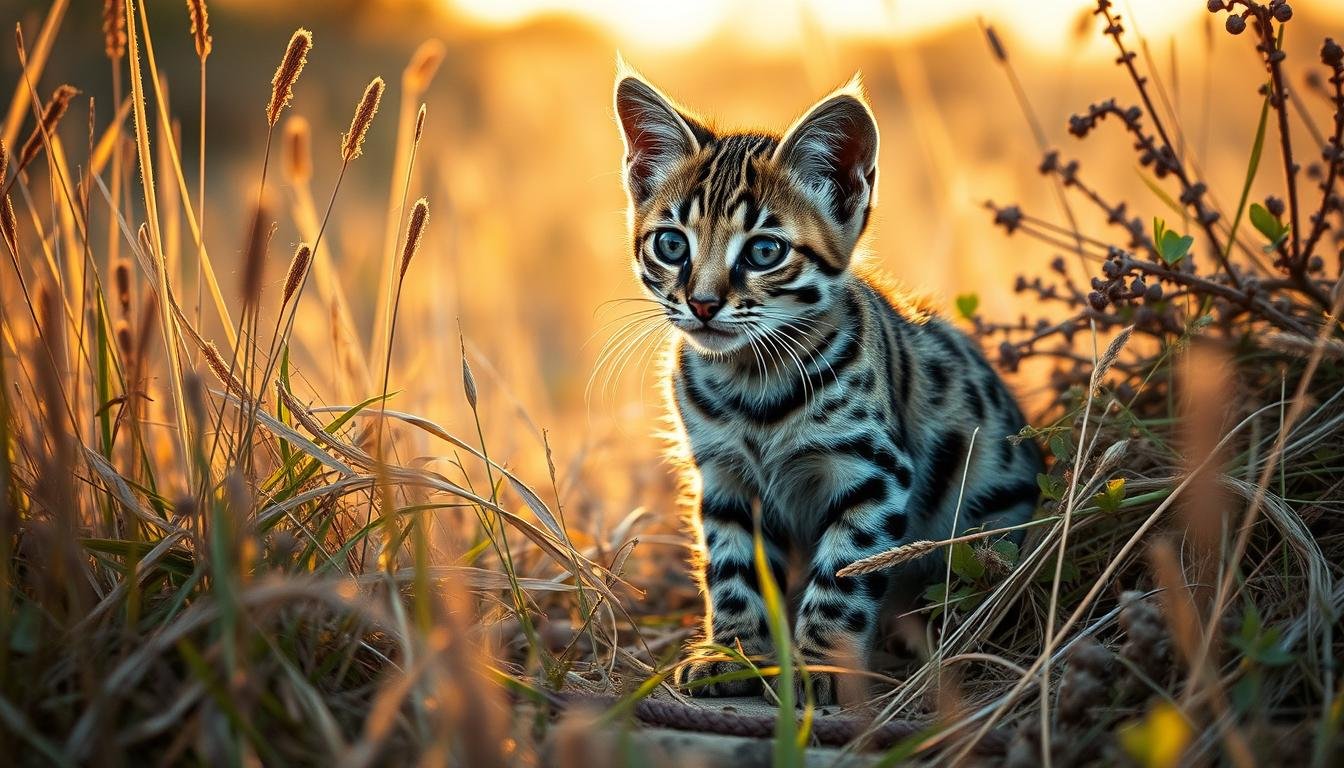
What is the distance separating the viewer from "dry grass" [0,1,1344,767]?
155 centimetres

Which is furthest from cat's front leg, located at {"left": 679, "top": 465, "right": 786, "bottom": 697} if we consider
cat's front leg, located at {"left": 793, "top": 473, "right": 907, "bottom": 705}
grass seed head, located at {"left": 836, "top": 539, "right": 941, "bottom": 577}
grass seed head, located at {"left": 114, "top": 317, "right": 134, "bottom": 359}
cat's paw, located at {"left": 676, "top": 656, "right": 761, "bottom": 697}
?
grass seed head, located at {"left": 114, "top": 317, "right": 134, "bottom": 359}

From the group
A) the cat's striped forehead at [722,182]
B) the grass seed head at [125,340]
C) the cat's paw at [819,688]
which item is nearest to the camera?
the grass seed head at [125,340]

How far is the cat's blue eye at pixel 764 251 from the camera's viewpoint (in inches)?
111

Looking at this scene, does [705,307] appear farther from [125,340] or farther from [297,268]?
[125,340]

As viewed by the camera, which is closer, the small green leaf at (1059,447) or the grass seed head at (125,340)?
the grass seed head at (125,340)

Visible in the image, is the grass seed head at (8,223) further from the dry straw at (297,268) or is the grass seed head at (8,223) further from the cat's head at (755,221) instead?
the cat's head at (755,221)

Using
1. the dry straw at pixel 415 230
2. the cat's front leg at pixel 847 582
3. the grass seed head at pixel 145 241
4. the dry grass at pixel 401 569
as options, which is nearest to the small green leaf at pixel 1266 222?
the dry grass at pixel 401 569

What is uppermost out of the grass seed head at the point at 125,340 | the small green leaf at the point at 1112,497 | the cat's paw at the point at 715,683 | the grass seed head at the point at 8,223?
the grass seed head at the point at 8,223

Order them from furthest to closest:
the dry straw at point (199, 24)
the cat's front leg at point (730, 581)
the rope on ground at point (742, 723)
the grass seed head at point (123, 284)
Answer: the cat's front leg at point (730, 581), the grass seed head at point (123, 284), the dry straw at point (199, 24), the rope on ground at point (742, 723)

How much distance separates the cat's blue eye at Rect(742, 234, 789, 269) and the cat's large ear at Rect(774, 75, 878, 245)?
0.24 metres

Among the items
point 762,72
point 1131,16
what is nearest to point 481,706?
point 1131,16

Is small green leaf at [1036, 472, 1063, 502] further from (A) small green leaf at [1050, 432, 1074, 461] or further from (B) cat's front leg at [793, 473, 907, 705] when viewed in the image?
(B) cat's front leg at [793, 473, 907, 705]

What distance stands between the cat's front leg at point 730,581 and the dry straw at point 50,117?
176cm

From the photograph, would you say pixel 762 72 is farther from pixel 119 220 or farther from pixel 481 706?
pixel 481 706
